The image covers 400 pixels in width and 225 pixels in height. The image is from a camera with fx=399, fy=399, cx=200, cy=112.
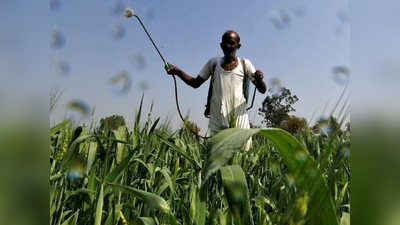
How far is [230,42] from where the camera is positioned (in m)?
2.88

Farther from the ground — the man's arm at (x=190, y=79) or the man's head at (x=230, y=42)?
the man's head at (x=230, y=42)

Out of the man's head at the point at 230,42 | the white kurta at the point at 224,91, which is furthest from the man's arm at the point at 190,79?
the man's head at the point at 230,42

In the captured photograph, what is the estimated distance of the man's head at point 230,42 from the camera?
9.39ft

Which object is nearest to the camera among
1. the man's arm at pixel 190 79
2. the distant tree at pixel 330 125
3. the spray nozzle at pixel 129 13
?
the distant tree at pixel 330 125

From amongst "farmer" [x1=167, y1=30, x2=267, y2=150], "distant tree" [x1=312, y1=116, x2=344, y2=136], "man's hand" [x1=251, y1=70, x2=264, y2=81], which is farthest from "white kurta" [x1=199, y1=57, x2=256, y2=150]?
"distant tree" [x1=312, y1=116, x2=344, y2=136]

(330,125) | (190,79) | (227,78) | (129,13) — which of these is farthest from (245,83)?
(330,125)

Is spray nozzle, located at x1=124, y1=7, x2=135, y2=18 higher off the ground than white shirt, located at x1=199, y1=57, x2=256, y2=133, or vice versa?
spray nozzle, located at x1=124, y1=7, x2=135, y2=18

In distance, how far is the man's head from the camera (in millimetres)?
2861

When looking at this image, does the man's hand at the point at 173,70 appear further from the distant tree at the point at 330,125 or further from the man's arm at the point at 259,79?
the distant tree at the point at 330,125

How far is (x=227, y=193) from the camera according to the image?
37 centimetres

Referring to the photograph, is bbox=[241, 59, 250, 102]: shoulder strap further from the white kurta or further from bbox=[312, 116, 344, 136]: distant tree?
bbox=[312, 116, 344, 136]: distant tree
